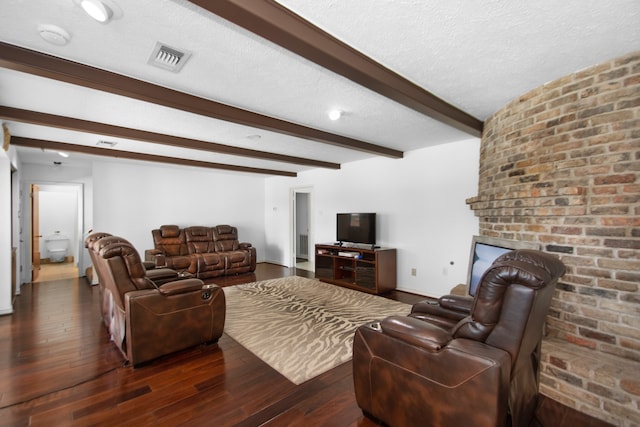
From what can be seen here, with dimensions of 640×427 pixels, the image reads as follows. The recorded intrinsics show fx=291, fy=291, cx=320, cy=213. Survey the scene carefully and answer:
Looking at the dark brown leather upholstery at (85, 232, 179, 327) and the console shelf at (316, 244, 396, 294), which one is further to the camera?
the console shelf at (316, 244, 396, 294)

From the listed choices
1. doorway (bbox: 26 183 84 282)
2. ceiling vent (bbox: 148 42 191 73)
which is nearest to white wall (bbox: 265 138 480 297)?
ceiling vent (bbox: 148 42 191 73)

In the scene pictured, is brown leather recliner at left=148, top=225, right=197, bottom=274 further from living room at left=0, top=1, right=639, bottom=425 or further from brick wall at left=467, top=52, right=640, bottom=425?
brick wall at left=467, top=52, right=640, bottom=425

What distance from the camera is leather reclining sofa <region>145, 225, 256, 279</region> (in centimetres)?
568

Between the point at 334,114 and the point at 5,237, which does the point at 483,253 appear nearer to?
the point at 334,114

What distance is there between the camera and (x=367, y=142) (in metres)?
4.20

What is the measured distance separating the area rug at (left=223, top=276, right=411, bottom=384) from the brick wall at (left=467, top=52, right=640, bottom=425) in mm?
1671

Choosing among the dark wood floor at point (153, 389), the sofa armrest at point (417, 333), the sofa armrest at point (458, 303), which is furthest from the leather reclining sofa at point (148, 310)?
the sofa armrest at point (458, 303)

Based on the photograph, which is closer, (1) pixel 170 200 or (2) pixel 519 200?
(2) pixel 519 200

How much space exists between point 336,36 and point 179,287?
7.80ft

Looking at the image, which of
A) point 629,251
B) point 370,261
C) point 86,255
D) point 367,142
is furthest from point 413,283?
point 86,255

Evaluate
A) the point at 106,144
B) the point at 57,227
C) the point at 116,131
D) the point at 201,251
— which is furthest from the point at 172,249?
the point at 57,227

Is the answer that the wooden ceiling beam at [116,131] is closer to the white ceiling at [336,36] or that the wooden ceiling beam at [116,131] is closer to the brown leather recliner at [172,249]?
the white ceiling at [336,36]

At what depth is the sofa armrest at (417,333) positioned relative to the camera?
1484 mm

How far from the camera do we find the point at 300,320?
3.48 m
